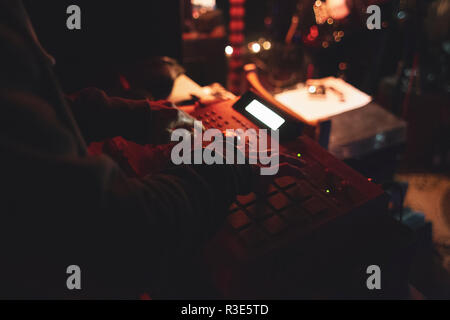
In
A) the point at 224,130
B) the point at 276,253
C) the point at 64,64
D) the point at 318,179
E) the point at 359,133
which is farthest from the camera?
the point at 359,133

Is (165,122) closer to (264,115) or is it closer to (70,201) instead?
(264,115)

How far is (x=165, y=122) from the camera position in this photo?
0.92 metres

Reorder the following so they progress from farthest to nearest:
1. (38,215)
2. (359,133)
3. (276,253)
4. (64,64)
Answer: (359,133), (64,64), (276,253), (38,215)

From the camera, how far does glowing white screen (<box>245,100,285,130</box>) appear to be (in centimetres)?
91

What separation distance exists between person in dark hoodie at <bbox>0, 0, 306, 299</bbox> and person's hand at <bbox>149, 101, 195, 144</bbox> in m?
0.30

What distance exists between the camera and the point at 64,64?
1199 mm

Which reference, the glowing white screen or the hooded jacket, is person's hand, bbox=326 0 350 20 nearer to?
the glowing white screen

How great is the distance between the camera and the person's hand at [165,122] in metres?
0.92

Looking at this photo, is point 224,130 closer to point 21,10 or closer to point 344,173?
point 344,173

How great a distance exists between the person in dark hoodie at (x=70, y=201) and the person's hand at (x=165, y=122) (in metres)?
0.30

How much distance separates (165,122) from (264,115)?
0.85ft

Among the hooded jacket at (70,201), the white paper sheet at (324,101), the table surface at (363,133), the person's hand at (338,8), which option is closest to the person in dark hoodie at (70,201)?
the hooded jacket at (70,201)
